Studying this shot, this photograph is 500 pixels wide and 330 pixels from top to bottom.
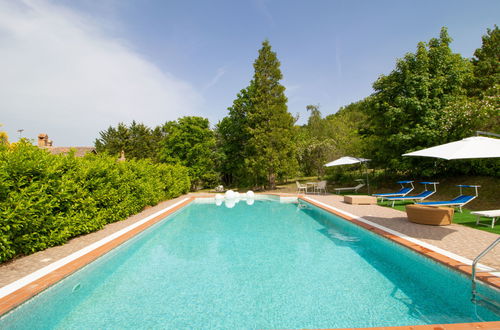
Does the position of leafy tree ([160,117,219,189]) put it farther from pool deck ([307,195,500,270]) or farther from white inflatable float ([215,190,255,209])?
pool deck ([307,195,500,270])

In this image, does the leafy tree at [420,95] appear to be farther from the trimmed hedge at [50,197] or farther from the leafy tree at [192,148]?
the leafy tree at [192,148]

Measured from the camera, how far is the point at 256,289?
4113 mm

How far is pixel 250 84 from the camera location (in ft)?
85.8

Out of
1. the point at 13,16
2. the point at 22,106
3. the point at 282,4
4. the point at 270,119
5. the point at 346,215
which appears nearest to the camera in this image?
the point at 13,16

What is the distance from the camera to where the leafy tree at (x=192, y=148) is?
27641 mm

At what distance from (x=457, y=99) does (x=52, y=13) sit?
1950 centimetres

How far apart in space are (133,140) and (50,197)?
53.8 meters

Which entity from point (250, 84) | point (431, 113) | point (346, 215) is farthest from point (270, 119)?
point (346, 215)

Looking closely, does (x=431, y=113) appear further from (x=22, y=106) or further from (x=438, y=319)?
(x=22, y=106)

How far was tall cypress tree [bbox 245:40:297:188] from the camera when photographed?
21.4 m

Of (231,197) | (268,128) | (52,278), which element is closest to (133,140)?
(268,128)

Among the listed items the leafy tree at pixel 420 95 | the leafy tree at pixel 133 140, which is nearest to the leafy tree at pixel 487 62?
the leafy tree at pixel 420 95

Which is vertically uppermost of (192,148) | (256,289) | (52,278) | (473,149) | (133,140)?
(133,140)

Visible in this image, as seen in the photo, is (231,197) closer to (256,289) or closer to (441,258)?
(256,289)
